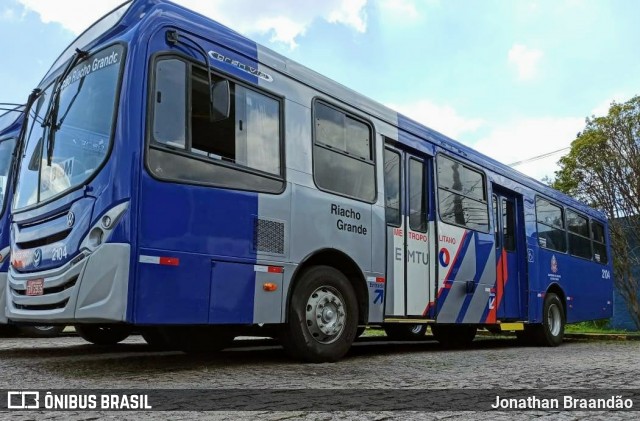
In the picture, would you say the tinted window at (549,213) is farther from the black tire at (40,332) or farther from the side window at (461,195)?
the black tire at (40,332)

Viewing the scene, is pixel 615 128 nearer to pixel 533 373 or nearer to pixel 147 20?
pixel 533 373

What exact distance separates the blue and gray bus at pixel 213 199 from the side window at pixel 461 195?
0.78ft

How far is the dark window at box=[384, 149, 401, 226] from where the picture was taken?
7.38m

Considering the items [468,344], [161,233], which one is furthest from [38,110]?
[468,344]

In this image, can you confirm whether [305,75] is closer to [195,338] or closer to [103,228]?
[103,228]

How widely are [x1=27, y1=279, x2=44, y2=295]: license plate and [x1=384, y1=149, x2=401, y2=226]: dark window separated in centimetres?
384

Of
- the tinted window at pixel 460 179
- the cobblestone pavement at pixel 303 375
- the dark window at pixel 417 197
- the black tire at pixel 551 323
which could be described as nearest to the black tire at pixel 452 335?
the black tire at pixel 551 323

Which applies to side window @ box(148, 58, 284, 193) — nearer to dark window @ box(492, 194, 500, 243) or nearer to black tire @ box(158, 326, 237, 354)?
black tire @ box(158, 326, 237, 354)

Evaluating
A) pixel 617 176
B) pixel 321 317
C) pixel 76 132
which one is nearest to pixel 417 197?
pixel 321 317

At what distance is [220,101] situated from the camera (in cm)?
524

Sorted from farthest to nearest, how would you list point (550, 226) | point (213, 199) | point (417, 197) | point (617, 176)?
1. point (617, 176)
2. point (550, 226)
3. point (417, 197)
4. point (213, 199)

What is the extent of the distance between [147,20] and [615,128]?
645 inches

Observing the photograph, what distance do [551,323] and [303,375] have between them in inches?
292

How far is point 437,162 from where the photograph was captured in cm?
855
